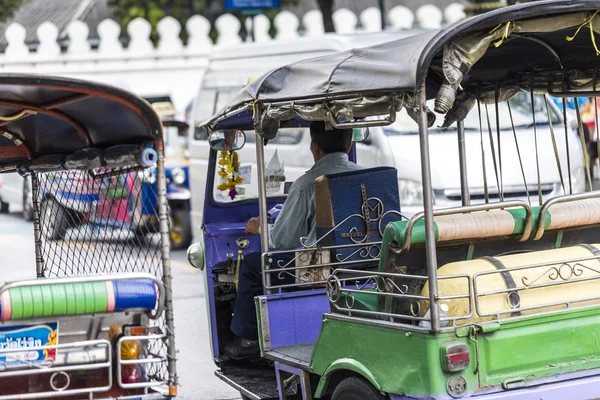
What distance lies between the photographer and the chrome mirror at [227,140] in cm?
684

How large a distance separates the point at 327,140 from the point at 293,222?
1.93 feet

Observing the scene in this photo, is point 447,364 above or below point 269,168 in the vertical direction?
below

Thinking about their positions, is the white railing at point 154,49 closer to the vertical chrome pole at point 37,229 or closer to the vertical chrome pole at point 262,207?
the vertical chrome pole at point 37,229

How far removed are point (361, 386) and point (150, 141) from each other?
1567 mm

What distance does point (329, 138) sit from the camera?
255 inches

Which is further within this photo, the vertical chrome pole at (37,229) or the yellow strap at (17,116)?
the vertical chrome pole at (37,229)

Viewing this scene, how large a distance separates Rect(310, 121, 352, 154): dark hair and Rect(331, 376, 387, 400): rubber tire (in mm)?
1777

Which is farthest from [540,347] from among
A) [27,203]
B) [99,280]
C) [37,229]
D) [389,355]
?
[27,203]

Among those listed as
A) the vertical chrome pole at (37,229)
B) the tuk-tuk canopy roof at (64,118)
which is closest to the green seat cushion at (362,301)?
the tuk-tuk canopy roof at (64,118)

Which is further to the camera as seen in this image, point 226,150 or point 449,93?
point 226,150

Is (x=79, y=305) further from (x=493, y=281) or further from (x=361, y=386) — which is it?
(x=493, y=281)

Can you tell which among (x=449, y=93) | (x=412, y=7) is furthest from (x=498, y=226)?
(x=412, y=7)

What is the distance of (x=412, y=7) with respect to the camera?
35781 millimetres

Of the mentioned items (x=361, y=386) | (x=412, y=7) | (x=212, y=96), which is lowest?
(x=361, y=386)
